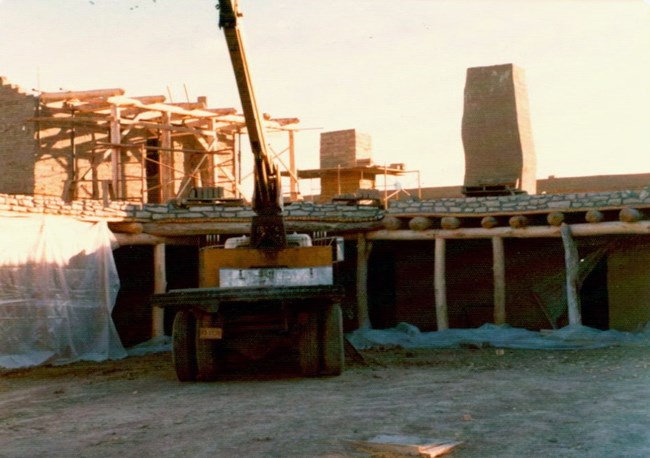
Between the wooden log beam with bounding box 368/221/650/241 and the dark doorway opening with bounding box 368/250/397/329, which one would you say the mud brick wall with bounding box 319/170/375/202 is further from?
the wooden log beam with bounding box 368/221/650/241

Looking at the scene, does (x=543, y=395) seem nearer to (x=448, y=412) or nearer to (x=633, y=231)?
(x=448, y=412)

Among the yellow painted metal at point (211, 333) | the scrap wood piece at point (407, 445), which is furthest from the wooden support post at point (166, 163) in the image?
the scrap wood piece at point (407, 445)

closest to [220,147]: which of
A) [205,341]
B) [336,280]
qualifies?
[336,280]

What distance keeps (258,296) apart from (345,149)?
16.9m

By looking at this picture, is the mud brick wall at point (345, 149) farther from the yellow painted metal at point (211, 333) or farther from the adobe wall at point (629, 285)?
the yellow painted metal at point (211, 333)

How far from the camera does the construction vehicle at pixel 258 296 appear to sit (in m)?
10.8

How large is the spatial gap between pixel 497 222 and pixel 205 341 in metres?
7.64

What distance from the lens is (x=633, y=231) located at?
15477mm

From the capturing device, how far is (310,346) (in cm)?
1132

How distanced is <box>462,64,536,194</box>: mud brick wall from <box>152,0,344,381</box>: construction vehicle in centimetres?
735

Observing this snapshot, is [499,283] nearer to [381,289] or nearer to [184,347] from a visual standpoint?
[381,289]

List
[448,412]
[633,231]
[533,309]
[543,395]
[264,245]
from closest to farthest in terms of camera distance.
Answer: [448,412], [543,395], [264,245], [633,231], [533,309]

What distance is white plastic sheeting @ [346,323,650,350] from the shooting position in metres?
14.9

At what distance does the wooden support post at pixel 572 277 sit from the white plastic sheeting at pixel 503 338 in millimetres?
436
